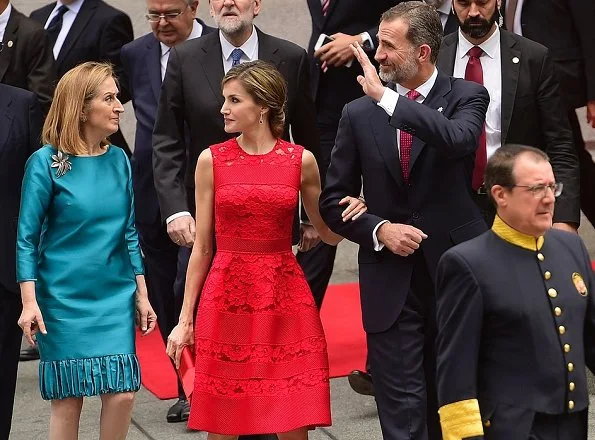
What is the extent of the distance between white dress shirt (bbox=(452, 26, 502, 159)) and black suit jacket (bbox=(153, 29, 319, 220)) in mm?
676

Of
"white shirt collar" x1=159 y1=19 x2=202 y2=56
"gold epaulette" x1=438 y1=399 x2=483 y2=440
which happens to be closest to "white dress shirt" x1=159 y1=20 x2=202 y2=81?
"white shirt collar" x1=159 y1=19 x2=202 y2=56

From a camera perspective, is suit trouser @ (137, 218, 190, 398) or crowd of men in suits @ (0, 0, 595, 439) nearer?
crowd of men in suits @ (0, 0, 595, 439)

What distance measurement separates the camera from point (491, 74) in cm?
627

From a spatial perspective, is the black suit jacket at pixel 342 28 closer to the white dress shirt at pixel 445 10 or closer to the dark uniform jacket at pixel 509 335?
the white dress shirt at pixel 445 10

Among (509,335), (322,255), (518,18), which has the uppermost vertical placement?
(518,18)

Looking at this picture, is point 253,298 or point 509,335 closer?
point 509,335

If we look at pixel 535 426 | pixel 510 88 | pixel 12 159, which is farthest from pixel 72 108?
pixel 535 426

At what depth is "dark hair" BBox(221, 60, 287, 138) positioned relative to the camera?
226 inches

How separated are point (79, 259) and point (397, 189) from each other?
125cm

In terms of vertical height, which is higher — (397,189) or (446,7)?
(446,7)

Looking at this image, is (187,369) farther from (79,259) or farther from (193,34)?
(193,34)

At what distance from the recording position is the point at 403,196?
5.55 meters

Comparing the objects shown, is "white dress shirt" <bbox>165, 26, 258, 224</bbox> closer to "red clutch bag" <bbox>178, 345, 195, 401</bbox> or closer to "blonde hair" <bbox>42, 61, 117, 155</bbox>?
"blonde hair" <bbox>42, 61, 117, 155</bbox>

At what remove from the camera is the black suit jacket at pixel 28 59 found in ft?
23.4
